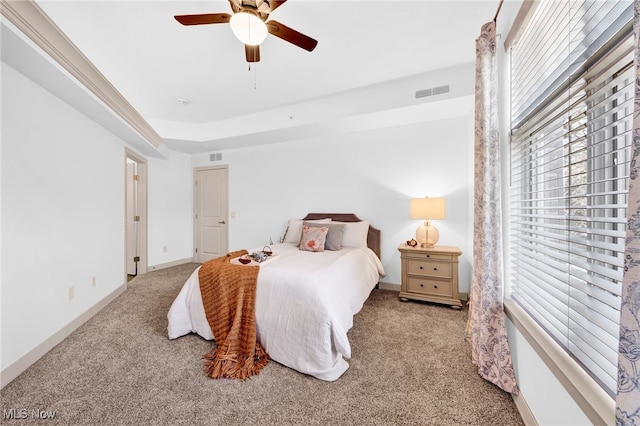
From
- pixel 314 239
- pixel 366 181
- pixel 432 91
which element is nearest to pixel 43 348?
pixel 314 239

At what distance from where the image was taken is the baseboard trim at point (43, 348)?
1.68m

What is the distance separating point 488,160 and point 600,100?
0.68 metres

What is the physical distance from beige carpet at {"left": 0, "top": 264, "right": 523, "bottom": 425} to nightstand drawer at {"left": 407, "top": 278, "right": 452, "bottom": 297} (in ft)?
1.99

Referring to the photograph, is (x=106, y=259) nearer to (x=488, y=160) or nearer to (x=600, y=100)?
(x=488, y=160)

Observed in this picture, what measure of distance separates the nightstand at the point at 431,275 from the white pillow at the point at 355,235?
1.79ft

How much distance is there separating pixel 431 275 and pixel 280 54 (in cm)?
290

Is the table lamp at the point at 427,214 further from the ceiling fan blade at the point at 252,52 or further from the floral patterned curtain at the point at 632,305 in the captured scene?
the floral patterned curtain at the point at 632,305

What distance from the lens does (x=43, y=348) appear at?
2.00 m

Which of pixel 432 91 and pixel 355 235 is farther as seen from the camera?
pixel 355 235

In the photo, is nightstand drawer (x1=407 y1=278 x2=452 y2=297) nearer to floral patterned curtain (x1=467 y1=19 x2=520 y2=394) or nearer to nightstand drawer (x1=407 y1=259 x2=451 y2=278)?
nightstand drawer (x1=407 y1=259 x2=451 y2=278)

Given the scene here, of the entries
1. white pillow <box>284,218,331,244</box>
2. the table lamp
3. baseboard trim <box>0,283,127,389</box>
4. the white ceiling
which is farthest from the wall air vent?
baseboard trim <box>0,283,127,389</box>

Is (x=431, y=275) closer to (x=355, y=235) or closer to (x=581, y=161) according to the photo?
(x=355, y=235)

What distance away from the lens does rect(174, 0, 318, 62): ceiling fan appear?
1640 millimetres

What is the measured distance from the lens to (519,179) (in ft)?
5.19
